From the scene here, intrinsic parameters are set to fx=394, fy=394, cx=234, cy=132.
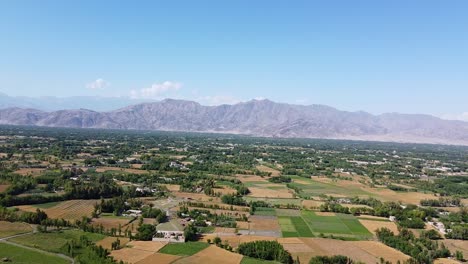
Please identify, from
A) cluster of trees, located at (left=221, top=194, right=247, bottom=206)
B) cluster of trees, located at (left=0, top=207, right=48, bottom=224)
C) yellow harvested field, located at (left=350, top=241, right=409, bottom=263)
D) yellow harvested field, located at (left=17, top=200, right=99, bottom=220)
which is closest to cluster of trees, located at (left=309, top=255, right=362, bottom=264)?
yellow harvested field, located at (left=350, top=241, right=409, bottom=263)

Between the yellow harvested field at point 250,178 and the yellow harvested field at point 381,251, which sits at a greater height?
the yellow harvested field at point 250,178

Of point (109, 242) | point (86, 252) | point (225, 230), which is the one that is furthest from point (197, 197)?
point (86, 252)

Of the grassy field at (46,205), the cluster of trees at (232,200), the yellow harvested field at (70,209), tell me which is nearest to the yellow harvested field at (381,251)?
the cluster of trees at (232,200)

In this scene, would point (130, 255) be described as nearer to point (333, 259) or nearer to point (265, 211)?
point (333, 259)

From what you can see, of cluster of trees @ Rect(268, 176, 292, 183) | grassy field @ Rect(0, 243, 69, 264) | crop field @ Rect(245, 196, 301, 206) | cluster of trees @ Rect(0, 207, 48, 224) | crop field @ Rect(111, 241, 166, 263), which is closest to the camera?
grassy field @ Rect(0, 243, 69, 264)

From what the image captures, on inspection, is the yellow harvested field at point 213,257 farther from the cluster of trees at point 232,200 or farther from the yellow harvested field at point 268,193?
the yellow harvested field at point 268,193

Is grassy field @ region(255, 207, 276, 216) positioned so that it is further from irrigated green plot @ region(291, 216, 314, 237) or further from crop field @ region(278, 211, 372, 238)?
irrigated green plot @ region(291, 216, 314, 237)
